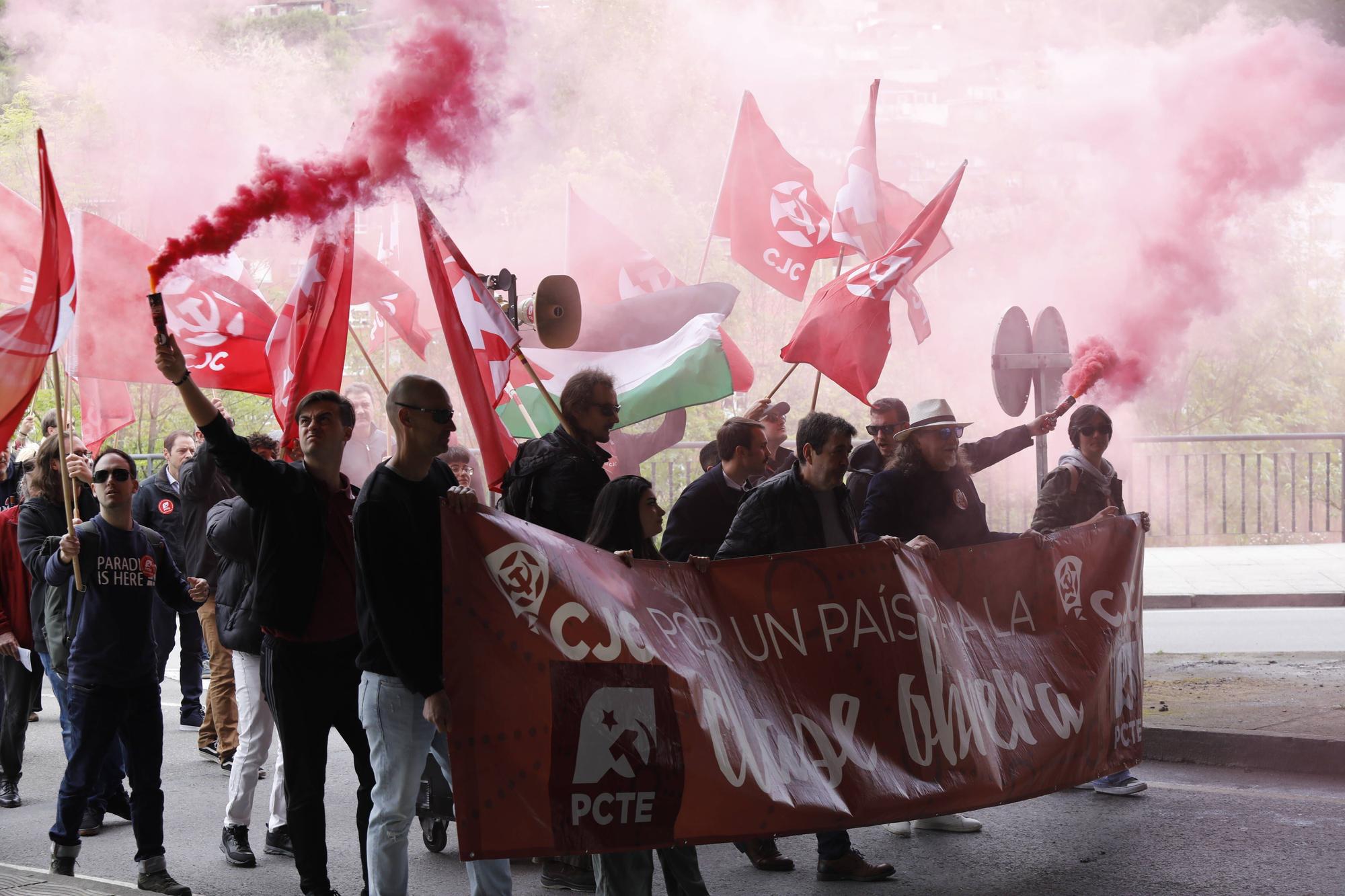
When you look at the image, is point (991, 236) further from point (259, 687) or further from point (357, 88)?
point (259, 687)

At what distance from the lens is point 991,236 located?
25109 millimetres

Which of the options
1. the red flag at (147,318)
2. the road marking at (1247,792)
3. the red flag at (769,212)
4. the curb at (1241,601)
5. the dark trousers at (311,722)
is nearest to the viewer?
the dark trousers at (311,722)

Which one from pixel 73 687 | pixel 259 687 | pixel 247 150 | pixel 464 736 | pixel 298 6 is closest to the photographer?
pixel 464 736

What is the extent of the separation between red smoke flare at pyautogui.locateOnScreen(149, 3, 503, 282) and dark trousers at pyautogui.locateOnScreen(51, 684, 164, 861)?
171cm

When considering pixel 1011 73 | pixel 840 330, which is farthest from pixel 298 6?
pixel 840 330

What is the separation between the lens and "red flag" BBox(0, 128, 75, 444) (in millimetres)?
5461

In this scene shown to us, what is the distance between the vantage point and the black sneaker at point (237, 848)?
5527 mm

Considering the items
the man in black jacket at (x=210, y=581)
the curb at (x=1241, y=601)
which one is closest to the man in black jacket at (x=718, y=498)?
the man in black jacket at (x=210, y=581)

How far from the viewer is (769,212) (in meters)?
10.1

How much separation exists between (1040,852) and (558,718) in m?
2.36

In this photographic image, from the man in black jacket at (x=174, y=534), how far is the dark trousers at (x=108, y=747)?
8.27 ft

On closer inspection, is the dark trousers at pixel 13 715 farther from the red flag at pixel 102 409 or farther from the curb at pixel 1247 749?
the curb at pixel 1247 749

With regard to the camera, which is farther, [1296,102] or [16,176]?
[16,176]

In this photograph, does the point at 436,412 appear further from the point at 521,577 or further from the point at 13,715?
the point at 13,715
